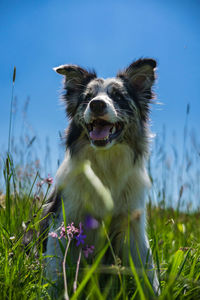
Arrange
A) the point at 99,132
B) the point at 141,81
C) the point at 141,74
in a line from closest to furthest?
the point at 99,132 → the point at 141,74 → the point at 141,81

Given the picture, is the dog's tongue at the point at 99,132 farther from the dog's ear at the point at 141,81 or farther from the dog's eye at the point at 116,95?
the dog's ear at the point at 141,81

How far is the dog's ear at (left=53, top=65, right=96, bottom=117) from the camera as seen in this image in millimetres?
3631

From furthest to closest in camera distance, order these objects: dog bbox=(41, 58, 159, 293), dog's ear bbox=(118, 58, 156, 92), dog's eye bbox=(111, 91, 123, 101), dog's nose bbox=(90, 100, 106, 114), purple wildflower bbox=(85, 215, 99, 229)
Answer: dog's ear bbox=(118, 58, 156, 92) < dog's eye bbox=(111, 91, 123, 101) < dog's nose bbox=(90, 100, 106, 114) < dog bbox=(41, 58, 159, 293) < purple wildflower bbox=(85, 215, 99, 229)

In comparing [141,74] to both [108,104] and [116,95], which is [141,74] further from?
[108,104]

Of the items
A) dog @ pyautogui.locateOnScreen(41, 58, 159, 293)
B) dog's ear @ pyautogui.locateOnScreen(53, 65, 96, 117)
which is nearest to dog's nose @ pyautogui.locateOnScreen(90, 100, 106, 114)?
dog @ pyautogui.locateOnScreen(41, 58, 159, 293)

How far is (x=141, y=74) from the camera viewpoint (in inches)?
144

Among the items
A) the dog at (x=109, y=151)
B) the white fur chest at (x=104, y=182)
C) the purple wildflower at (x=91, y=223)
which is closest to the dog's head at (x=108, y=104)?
the dog at (x=109, y=151)

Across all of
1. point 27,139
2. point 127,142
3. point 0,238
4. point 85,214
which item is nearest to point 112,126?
point 127,142

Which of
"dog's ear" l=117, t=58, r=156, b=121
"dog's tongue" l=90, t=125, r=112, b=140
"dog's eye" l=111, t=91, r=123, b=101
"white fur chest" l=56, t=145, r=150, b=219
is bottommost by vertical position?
"white fur chest" l=56, t=145, r=150, b=219

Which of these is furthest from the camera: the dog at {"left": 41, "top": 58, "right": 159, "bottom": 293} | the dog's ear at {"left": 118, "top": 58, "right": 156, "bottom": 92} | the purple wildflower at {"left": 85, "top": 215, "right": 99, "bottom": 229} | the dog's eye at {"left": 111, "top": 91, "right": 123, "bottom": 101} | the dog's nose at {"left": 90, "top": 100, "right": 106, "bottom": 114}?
the dog's ear at {"left": 118, "top": 58, "right": 156, "bottom": 92}

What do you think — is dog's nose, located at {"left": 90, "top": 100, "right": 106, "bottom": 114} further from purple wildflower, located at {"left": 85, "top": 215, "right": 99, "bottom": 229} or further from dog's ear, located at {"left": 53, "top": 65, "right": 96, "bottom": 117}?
purple wildflower, located at {"left": 85, "top": 215, "right": 99, "bottom": 229}

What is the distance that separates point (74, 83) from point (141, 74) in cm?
88

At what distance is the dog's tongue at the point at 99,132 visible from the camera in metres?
2.93

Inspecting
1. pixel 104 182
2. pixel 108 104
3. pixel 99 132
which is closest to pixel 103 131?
pixel 99 132
